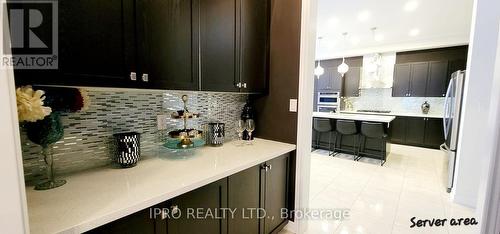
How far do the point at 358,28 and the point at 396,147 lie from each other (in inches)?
122

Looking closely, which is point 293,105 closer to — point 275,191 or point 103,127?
point 275,191

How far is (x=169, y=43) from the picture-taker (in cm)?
123

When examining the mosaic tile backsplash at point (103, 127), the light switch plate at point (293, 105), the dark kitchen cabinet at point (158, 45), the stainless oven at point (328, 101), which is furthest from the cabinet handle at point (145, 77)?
the stainless oven at point (328, 101)

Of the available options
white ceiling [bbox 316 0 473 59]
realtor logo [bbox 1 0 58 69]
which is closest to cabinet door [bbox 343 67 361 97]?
white ceiling [bbox 316 0 473 59]

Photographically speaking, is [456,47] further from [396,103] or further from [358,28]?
[358,28]

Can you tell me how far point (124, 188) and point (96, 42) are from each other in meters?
0.71

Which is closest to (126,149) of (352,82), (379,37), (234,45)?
(234,45)

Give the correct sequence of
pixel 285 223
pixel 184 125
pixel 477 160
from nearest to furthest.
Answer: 1. pixel 184 125
2. pixel 285 223
3. pixel 477 160

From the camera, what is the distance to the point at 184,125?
1.68 m

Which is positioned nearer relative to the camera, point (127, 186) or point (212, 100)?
point (127, 186)

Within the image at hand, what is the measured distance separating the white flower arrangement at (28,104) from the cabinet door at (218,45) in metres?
0.83

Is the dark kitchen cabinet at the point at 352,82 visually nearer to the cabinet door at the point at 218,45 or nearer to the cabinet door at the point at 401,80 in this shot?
the cabinet door at the point at 401,80

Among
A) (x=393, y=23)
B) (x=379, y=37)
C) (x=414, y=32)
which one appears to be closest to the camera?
(x=393, y=23)

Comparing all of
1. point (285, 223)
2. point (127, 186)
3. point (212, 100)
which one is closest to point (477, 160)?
point (285, 223)
